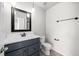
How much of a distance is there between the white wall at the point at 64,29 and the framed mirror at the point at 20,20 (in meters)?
1.04

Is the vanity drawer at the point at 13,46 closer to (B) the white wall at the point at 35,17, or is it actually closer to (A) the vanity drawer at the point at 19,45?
(A) the vanity drawer at the point at 19,45

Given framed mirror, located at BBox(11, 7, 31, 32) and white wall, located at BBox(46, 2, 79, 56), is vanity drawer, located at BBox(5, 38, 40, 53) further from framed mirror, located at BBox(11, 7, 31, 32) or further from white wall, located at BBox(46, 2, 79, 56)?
white wall, located at BBox(46, 2, 79, 56)

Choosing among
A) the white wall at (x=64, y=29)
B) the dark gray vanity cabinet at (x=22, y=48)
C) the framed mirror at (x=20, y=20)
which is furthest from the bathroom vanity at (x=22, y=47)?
the white wall at (x=64, y=29)

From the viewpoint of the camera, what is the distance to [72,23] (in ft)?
5.55

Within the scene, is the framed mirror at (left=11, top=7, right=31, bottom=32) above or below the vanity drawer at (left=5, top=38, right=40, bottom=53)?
above

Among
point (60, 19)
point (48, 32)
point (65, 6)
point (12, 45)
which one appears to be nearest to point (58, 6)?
point (65, 6)

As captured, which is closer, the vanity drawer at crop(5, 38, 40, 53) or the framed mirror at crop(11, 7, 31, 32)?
the vanity drawer at crop(5, 38, 40, 53)

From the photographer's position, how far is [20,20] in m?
1.86

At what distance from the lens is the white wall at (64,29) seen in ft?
5.27

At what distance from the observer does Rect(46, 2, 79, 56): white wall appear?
5.27ft

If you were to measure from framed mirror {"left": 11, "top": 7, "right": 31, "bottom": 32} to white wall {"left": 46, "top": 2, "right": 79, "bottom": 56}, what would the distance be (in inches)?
40.9

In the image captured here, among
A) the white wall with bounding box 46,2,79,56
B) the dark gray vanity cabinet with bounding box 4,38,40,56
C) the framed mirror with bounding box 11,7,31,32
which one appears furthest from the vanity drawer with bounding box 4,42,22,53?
the white wall with bounding box 46,2,79,56

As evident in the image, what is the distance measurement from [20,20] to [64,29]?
60.8 inches

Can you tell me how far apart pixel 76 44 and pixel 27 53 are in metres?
1.37
